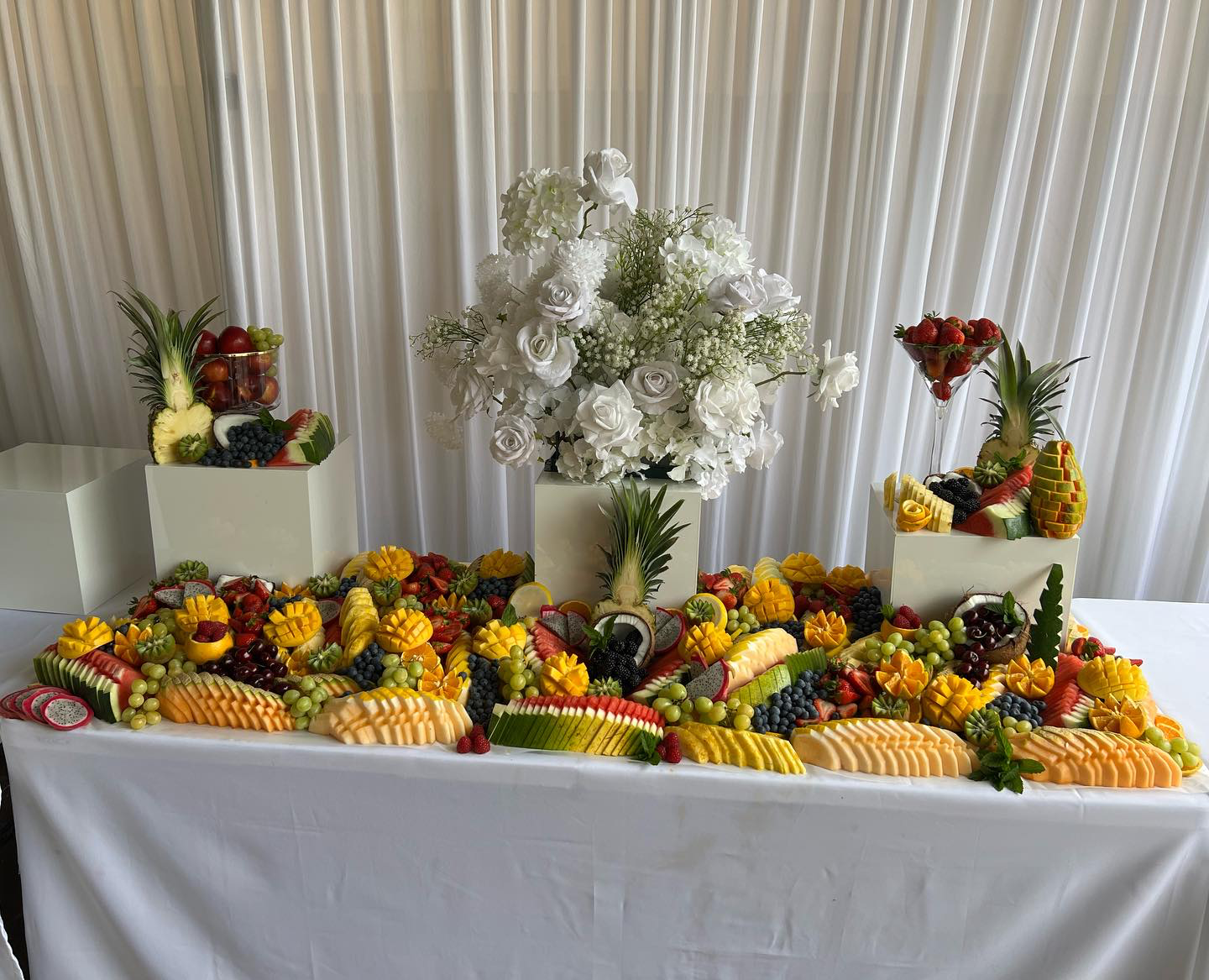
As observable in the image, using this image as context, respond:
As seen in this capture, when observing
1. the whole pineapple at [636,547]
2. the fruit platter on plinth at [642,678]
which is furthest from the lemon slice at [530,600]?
the whole pineapple at [636,547]

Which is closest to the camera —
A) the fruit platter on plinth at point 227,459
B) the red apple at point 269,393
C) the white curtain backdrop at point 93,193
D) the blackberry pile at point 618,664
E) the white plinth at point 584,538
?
the blackberry pile at point 618,664

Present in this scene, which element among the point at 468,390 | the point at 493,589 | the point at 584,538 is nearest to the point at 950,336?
the point at 584,538

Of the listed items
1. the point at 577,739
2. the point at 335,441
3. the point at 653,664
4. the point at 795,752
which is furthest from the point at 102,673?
the point at 795,752

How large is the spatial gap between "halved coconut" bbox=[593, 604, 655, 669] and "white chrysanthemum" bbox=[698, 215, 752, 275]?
0.58 meters

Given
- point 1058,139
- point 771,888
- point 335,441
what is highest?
point 1058,139

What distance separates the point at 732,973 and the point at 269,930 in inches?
Answer: 28.5

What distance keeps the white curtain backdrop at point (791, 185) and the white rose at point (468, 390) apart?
3.30 feet

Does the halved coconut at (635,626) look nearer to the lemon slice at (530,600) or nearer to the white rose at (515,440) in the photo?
the lemon slice at (530,600)

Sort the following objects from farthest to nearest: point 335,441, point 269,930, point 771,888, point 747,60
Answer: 1. point 747,60
2. point 335,441
3. point 269,930
4. point 771,888

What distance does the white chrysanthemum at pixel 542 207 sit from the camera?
1452 mm

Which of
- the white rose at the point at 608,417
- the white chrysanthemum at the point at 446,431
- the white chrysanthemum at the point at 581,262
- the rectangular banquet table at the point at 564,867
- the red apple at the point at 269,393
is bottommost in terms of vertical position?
the rectangular banquet table at the point at 564,867

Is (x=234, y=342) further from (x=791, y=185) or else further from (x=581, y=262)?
(x=791, y=185)

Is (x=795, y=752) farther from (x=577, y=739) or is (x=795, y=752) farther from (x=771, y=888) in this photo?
(x=577, y=739)

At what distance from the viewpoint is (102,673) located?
1.39 meters
